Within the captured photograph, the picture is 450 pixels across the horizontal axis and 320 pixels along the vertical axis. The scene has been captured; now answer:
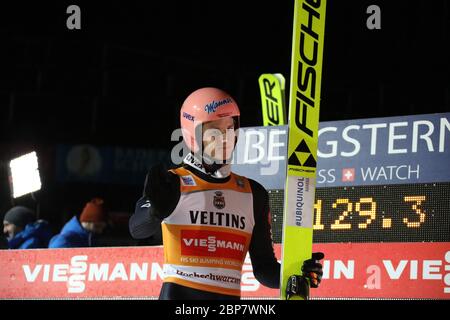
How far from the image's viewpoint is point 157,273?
919cm

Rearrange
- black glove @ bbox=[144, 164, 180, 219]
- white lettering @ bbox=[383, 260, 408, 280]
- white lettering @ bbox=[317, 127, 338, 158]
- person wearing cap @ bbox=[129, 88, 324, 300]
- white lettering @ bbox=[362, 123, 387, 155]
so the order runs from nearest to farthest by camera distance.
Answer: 1. black glove @ bbox=[144, 164, 180, 219]
2. person wearing cap @ bbox=[129, 88, 324, 300]
3. white lettering @ bbox=[383, 260, 408, 280]
4. white lettering @ bbox=[362, 123, 387, 155]
5. white lettering @ bbox=[317, 127, 338, 158]

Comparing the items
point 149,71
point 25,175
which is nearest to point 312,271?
point 25,175

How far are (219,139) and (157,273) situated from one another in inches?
153

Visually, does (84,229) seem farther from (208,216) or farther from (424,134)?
(208,216)

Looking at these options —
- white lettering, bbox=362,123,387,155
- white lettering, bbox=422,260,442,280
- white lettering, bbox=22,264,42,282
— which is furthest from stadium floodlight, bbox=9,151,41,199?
white lettering, bbox=422,260,442,280

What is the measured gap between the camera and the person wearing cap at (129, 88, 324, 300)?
5.35 m

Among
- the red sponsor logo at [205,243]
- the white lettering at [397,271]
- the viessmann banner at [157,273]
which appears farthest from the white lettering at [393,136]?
the red sponsor logo at [205,243]

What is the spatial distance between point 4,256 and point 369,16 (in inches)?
553

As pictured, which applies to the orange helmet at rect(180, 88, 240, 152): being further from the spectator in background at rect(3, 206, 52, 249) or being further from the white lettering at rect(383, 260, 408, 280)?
the spectator in background at rect(3, 206, 52, 249)

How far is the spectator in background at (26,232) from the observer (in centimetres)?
1054

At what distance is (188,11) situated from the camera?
23.8 meters

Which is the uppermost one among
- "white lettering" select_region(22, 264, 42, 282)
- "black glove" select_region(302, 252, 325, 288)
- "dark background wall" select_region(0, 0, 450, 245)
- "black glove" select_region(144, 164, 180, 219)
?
"dark background wall" select_region(0, 0, 450, 245)
